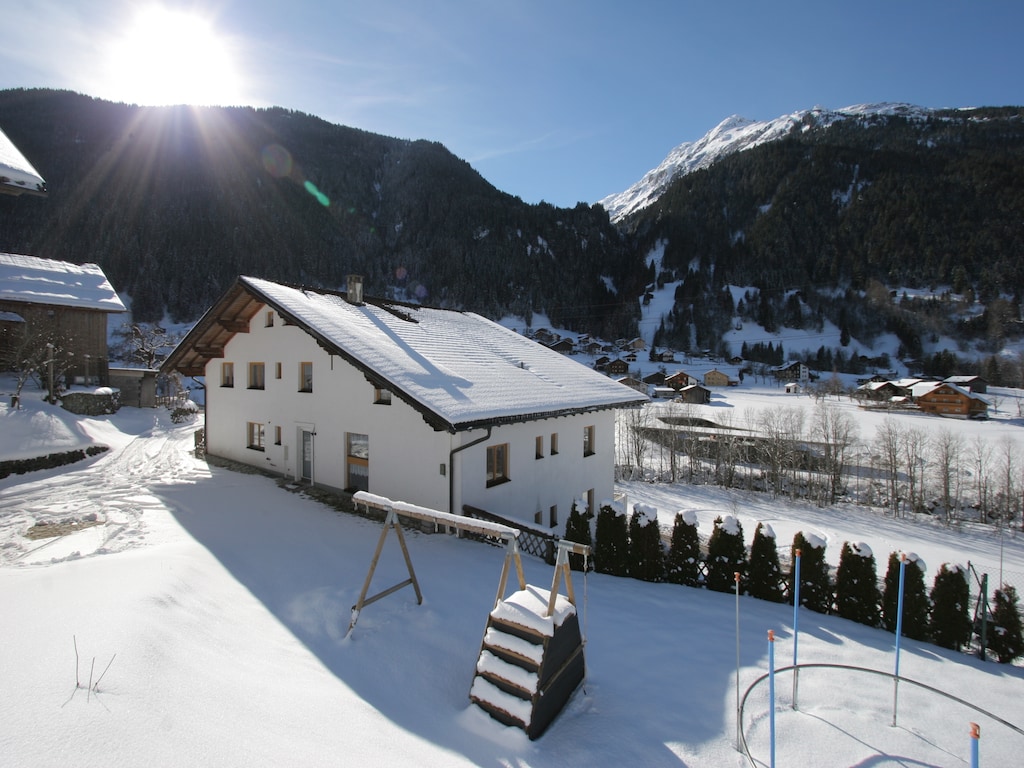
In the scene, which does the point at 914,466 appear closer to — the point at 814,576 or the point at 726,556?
the point at 814,576

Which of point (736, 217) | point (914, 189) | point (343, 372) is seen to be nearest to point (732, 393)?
point (343, 372)

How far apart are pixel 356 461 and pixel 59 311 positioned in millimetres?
27682

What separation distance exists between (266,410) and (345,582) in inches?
411

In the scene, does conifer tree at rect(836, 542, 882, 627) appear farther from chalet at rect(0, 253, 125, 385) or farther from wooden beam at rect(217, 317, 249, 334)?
chalet at rect(0, 253, 125, 385)

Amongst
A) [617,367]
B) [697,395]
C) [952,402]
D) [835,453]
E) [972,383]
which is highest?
[617,367]

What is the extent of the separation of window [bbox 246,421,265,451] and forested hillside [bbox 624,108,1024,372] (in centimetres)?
11090

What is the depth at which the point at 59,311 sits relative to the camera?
93.7 feet

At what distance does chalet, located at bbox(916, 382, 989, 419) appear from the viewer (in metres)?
55.2

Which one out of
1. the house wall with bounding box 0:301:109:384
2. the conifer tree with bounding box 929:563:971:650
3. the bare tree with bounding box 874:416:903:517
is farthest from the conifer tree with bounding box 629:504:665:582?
the house wall with bounding box 0:301:109:384

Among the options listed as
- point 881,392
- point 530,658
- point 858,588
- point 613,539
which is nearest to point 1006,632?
point 858,588

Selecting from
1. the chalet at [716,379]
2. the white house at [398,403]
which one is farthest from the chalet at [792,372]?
the white house at [398,403]

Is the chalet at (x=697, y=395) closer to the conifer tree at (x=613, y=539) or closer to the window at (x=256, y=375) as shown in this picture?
the window at (x=256, y=375)

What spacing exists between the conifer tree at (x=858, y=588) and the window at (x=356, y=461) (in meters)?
11.3

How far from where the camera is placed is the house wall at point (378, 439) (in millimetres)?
12094
